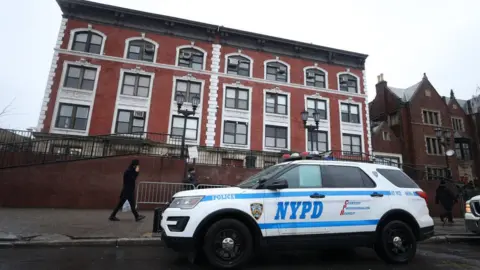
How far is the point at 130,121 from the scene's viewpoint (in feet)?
65.6

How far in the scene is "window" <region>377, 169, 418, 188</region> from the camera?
5538 millimetres

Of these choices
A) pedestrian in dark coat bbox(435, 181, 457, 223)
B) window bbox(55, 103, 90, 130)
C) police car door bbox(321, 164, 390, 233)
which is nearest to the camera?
police car door bbox(321, 164, 390, 233)

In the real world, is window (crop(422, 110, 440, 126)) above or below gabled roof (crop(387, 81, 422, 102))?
below

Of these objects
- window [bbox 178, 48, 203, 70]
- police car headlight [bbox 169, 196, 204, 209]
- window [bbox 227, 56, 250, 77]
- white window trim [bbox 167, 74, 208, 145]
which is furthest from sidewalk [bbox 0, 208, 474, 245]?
window [bbox 227, 56, 250, 77]

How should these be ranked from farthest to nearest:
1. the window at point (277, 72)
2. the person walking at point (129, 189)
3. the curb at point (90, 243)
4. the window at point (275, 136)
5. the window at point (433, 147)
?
the window at point (433, 147)
the window at point (277, 72)
the window at point (275, 136)
the person walking at point (129, 189)
the curb at point (90, 243)

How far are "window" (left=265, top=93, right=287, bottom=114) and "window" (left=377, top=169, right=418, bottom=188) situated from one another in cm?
1760

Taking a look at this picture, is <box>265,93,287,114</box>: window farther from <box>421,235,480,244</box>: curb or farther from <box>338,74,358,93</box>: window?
<box>421,235,480,244</box>: curb

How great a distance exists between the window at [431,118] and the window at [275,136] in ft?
64.8

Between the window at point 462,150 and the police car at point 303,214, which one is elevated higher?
the window at point 462,150

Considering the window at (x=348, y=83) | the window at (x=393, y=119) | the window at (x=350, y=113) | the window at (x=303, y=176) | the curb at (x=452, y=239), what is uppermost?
the window at (x=348, y=83)

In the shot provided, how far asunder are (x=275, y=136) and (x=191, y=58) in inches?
391

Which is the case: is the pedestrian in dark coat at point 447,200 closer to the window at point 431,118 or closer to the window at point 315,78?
the window at point 315,78

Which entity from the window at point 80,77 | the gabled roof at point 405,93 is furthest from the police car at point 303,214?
the gabled roof at point 405,93

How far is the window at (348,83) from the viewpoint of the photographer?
25.8 metres
